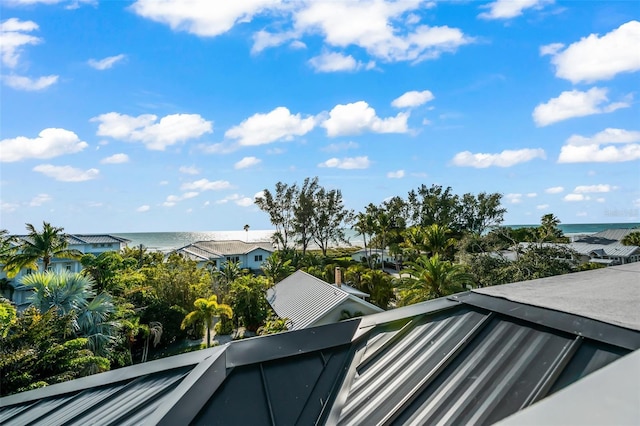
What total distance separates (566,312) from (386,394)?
159 cm

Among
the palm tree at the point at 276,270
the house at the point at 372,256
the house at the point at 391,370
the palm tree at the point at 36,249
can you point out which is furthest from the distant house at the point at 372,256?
the house at the point at 391,370

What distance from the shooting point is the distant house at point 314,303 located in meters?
15.9

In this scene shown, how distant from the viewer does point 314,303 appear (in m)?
17.7

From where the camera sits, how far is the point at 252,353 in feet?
8.88

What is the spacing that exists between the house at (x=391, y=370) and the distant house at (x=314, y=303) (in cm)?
998

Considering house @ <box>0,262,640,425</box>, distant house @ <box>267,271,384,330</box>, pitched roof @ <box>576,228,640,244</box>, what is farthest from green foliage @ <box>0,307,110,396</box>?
pitched roof @ <box>576,228,640,244</box>

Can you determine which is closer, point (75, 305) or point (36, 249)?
point (75, 305)

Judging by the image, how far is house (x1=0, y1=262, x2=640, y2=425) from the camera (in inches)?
87.0

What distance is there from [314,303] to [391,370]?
50.5ft

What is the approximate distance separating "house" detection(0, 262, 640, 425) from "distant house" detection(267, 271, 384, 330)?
9.98 metres

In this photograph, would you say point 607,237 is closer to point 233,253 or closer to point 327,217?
point 327,217

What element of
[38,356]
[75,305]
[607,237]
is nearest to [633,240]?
[607,237]

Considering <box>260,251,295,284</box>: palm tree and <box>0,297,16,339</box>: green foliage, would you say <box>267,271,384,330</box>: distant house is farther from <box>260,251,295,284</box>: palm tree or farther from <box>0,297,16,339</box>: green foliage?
<box>0,297,16,339</box>: green foliage

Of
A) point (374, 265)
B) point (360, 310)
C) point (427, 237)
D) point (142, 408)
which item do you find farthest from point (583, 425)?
point (374, 265)
